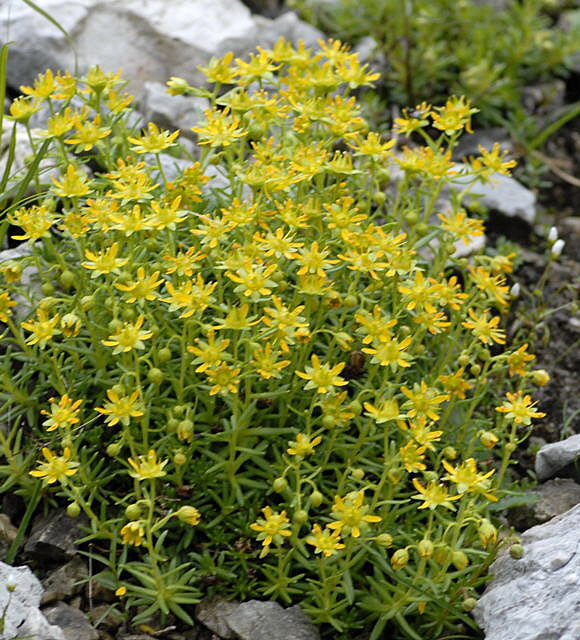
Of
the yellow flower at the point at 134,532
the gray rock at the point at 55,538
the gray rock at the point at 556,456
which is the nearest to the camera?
the yellow flower at the point at 134,532

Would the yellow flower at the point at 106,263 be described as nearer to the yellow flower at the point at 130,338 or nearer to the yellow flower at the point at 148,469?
the yellow flower at the point at 130,338

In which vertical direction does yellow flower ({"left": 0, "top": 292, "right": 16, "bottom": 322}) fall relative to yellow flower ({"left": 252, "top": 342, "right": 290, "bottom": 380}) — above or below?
below

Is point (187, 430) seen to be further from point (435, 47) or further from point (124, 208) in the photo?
point (435, 47)

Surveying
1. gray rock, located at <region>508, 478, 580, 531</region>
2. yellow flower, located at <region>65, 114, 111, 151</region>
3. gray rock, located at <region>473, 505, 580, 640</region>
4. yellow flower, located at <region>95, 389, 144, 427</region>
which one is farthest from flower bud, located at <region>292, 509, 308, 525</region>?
yellow flower, located at <region>65, 114, 111, 151</region>

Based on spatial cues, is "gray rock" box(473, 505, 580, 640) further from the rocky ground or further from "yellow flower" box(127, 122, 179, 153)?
"yellow flower" box(127, 122, 179, 153)

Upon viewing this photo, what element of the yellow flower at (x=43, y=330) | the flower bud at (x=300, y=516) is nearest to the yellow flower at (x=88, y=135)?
the yellow flower at (x=43, y=330)

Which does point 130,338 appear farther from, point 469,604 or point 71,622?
point 469,604
